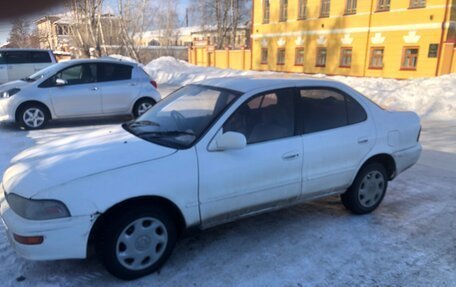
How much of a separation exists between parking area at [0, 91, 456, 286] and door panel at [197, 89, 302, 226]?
16.1 inches

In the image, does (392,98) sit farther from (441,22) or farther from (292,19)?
(292,19)

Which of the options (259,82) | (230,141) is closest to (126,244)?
(230,141)

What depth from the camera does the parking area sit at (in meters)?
3.21

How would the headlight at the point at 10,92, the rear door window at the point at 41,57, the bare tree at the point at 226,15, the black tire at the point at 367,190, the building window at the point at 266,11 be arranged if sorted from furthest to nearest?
the bare tree at the point at 226,15, the building window at the point at 266,11, the rear door window at the point at 41,57, the headlight at the point at 10,92, the black tire at the point at 367,190

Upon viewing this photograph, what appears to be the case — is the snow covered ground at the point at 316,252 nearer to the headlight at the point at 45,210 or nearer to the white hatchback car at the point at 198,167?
the white hatchback car at the point at 198,167

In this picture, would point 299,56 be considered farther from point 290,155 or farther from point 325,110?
point 290,155

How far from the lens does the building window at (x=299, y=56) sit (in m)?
28.7

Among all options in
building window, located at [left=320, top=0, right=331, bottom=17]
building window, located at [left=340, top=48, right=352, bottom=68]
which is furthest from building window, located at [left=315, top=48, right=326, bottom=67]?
building window, located at [left=320, top=0, right=331, bottom=17]

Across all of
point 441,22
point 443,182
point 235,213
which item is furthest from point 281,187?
point 441,22

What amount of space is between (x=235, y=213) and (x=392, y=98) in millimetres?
11240

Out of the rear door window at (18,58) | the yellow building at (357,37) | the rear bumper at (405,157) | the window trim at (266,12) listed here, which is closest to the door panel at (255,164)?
the rear bumper at (405,157)

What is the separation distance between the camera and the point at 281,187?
3764 mm

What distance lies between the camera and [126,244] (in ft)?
10.2

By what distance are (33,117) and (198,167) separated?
6.59 metres
